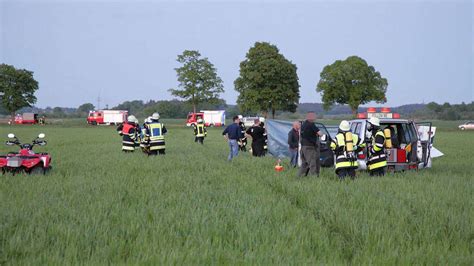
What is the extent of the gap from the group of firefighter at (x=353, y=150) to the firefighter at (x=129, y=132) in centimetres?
872

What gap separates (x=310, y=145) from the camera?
11984mm

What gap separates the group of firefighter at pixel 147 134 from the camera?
17047mm

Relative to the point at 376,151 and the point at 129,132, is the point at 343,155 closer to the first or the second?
the point at 376,151

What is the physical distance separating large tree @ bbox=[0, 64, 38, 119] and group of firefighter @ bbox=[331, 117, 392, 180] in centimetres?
7315

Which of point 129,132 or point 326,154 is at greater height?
point 129,132

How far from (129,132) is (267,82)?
4700cm

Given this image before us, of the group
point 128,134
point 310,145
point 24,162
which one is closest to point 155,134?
point 128,134

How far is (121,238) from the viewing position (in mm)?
5863

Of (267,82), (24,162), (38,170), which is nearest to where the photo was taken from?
(24,162)

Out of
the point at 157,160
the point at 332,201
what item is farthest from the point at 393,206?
the point at 157,160

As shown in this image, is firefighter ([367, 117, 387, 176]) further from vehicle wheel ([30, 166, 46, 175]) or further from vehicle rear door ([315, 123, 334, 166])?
vehicle wheel ([30, 166, 46, 175])

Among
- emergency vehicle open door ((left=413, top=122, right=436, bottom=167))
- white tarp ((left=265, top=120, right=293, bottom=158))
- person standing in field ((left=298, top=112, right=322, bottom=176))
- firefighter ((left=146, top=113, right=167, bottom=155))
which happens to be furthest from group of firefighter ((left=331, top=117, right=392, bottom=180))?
firefighter ((left=146, top=113, right=167, bottom=155))

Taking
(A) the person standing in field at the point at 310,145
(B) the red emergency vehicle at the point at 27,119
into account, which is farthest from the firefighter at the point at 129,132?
(B) the red emergency vehicle at the point at 27,119

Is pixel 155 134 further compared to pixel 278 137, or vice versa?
pixel 278 137
